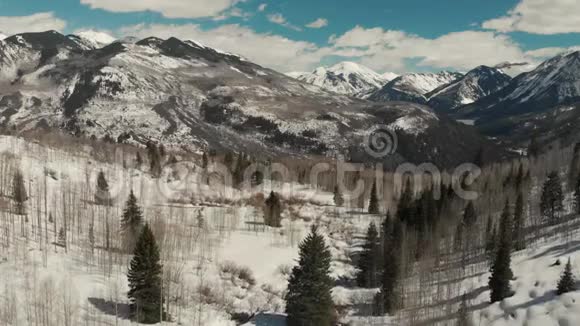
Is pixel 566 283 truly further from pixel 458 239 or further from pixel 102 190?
Result: pixel 102 190

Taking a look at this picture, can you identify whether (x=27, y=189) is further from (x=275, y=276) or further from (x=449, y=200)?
(x=449, y=200)

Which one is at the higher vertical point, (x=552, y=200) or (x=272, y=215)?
(x=552, y=200)

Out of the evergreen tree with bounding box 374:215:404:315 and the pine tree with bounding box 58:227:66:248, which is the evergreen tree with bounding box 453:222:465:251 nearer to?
the evergreen tree with bounding box 374:215:404:315

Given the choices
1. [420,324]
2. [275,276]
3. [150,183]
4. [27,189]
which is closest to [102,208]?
[27,189]

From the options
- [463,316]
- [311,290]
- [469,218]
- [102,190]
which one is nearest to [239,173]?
[102,190]

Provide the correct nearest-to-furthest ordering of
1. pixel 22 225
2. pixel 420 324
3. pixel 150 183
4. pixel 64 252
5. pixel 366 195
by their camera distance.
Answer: pixel 420 324 → pixel 64 252 → pixel 22 225 → pixel 150 183 → pixel 366 195
